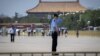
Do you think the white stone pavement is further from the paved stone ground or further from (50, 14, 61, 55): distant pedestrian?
(50, 14, 61, 55): distant pedestrian

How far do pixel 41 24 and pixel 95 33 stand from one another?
66.4 ft

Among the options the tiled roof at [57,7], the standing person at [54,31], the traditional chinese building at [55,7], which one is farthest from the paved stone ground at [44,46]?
the tiled roof at [57,7]

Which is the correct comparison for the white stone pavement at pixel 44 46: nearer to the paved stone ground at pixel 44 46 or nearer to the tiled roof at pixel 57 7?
the paved stone ground at pixel 44 46

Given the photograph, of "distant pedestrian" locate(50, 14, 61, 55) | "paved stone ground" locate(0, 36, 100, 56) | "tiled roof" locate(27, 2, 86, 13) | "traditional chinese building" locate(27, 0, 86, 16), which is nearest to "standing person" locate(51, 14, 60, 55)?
"distant pedestrian" locate(50, 14, 61, 55)

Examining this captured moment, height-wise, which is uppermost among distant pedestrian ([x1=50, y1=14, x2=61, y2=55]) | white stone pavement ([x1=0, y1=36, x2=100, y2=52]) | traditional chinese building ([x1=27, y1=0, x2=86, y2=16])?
distant pedestrian ([x1=50, y1=14, x2=61, y2=55])

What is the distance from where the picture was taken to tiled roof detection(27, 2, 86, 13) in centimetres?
7294

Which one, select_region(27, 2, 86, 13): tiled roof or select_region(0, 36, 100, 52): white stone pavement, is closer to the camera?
select_region(0, 36, 100, 52): white stone pavement

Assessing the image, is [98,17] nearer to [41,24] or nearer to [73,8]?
[41,24]

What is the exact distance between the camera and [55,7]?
75.4m

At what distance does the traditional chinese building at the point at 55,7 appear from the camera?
72.1 m

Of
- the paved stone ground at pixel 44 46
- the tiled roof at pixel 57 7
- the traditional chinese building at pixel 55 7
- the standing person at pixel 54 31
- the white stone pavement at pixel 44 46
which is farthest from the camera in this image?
the tiled roof at pixel 57 7

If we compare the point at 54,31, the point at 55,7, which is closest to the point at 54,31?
the point at 54,31

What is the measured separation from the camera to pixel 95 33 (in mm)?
42719

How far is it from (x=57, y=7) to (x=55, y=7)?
456 mm
